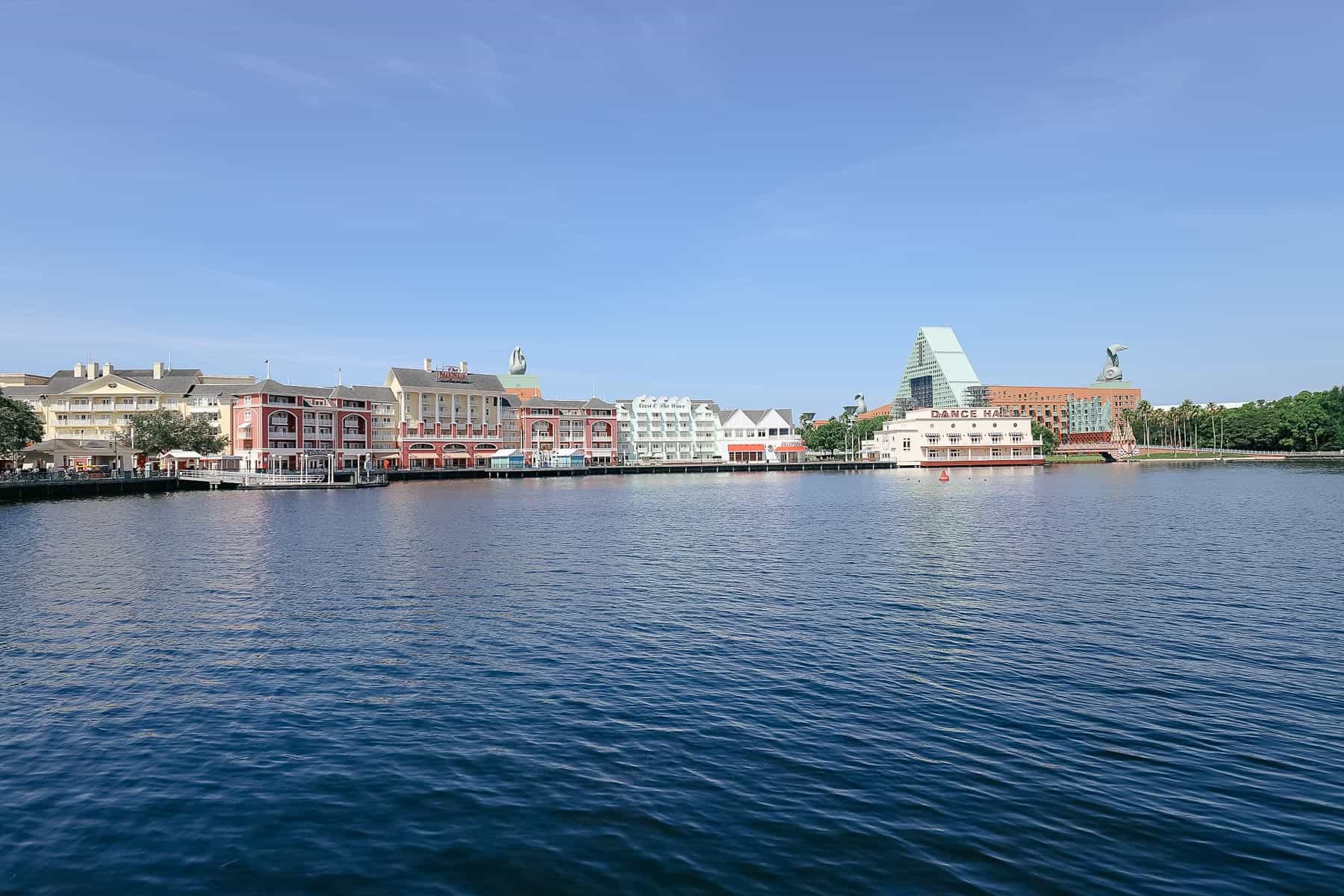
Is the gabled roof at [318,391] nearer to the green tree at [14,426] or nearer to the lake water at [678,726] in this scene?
the green tree at [14,426]

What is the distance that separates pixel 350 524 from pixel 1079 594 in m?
54.3

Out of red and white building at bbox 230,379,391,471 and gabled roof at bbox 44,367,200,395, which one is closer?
red and white building at bbox 230,379,391,471

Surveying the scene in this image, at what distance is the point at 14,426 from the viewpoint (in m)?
90.4

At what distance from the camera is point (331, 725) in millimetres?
17859

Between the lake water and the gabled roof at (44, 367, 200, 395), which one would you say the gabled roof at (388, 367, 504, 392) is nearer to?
the gabled roof at (44, 367, 200, 395)

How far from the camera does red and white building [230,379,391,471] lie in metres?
136

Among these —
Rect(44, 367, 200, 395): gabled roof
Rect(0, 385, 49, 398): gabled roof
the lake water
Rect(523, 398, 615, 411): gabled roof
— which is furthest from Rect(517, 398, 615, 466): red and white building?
the lake water

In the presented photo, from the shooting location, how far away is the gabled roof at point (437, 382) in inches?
6526

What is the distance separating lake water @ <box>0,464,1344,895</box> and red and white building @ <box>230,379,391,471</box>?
338 ft

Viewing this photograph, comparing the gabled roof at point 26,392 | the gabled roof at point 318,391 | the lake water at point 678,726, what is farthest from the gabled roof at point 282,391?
the lake water at point 678,726

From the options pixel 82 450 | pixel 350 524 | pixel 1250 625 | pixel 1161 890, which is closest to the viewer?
pixel 1161 890

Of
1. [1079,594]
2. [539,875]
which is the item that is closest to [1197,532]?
[1079,594]

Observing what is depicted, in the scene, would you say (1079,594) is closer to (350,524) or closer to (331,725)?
(331,725)

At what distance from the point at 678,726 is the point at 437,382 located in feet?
532
